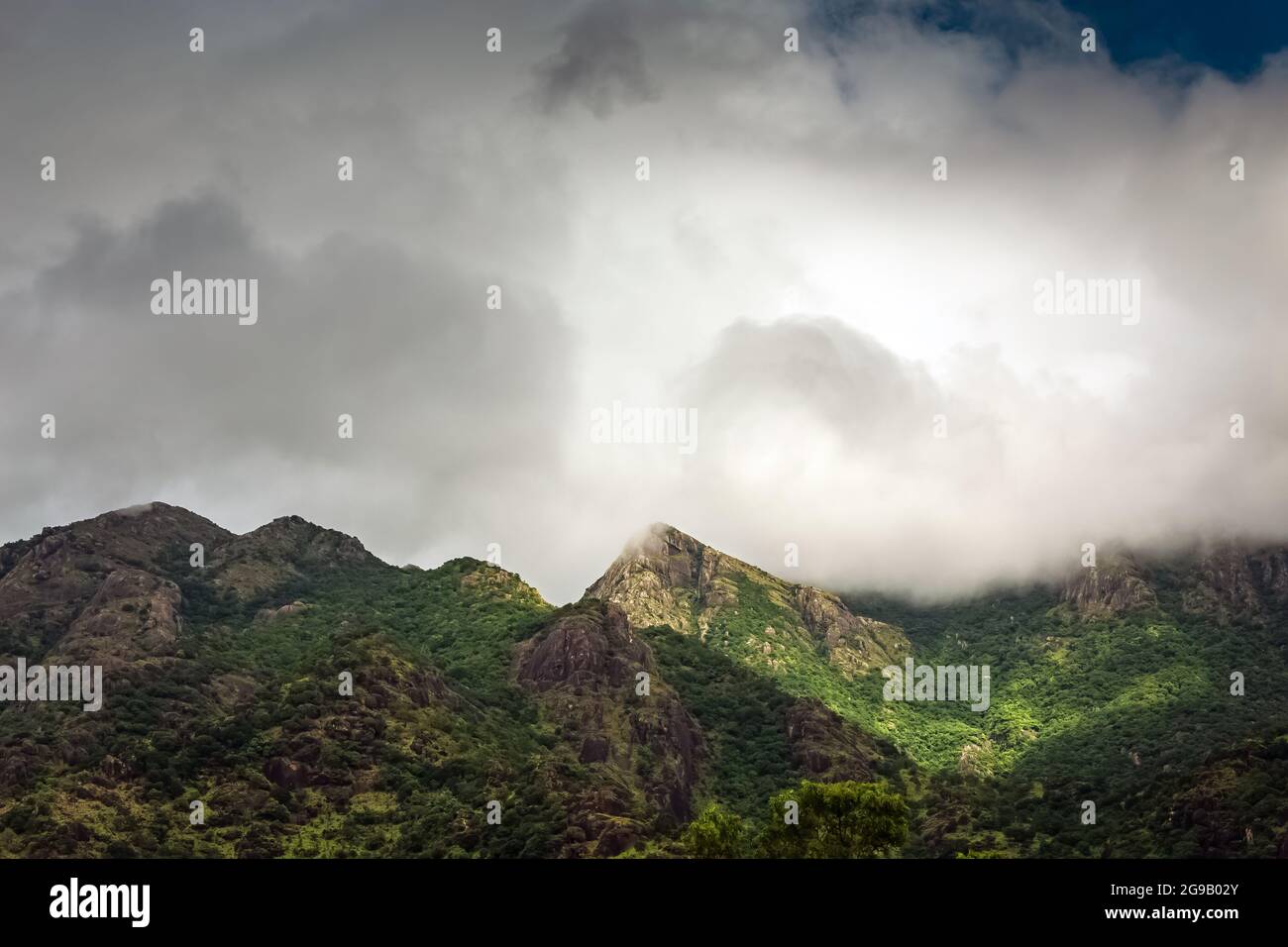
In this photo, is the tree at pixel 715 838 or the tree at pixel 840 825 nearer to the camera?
the tree at pixel 715 838

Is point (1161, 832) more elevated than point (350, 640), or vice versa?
point (350, 640)

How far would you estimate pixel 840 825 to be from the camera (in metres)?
121

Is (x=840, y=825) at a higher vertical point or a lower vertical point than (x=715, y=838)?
higher

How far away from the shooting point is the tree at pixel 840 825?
120 m

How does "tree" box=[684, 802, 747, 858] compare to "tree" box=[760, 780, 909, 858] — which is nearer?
"tree" box=[684, 802, 747, 858]

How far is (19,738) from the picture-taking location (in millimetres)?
166000

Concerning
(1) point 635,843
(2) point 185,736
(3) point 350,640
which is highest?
(3) point 350,640

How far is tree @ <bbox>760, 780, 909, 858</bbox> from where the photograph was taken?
392 feet

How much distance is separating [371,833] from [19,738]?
5210cm
